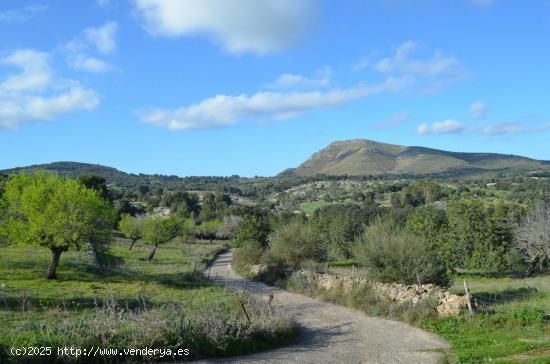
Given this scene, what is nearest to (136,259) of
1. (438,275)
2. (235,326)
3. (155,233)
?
(155,233)

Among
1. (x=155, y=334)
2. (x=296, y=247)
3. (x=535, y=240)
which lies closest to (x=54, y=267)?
(x=296, y=247)

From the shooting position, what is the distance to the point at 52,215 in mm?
26953

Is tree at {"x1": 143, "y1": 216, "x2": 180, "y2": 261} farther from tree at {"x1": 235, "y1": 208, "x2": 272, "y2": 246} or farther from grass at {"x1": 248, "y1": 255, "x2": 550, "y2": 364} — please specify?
grass at {"x1": 248, "y1": 255, "x2": 550, "y2": 364}

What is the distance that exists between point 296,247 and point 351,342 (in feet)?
60.2

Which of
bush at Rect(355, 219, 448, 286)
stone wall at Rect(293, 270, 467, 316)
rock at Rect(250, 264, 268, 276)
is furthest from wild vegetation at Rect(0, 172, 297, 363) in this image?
bush at Rect(355, 219, 448, 286)

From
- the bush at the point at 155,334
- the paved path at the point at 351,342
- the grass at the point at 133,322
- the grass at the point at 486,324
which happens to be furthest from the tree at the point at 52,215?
the bush at the point at 155,334

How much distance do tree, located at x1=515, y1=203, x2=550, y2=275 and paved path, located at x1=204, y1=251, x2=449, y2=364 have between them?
2655 cm

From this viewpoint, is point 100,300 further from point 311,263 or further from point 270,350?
point 311,263

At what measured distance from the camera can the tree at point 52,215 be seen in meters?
26.8

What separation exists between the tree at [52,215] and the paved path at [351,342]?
15560mm

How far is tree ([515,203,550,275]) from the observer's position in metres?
37.7

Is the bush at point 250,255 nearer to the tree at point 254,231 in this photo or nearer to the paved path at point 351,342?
the tree at point 254,231

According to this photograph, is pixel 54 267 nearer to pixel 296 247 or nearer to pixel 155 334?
pixel 296 247

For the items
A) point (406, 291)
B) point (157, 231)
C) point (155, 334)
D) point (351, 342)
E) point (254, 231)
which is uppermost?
point (155, 334)
